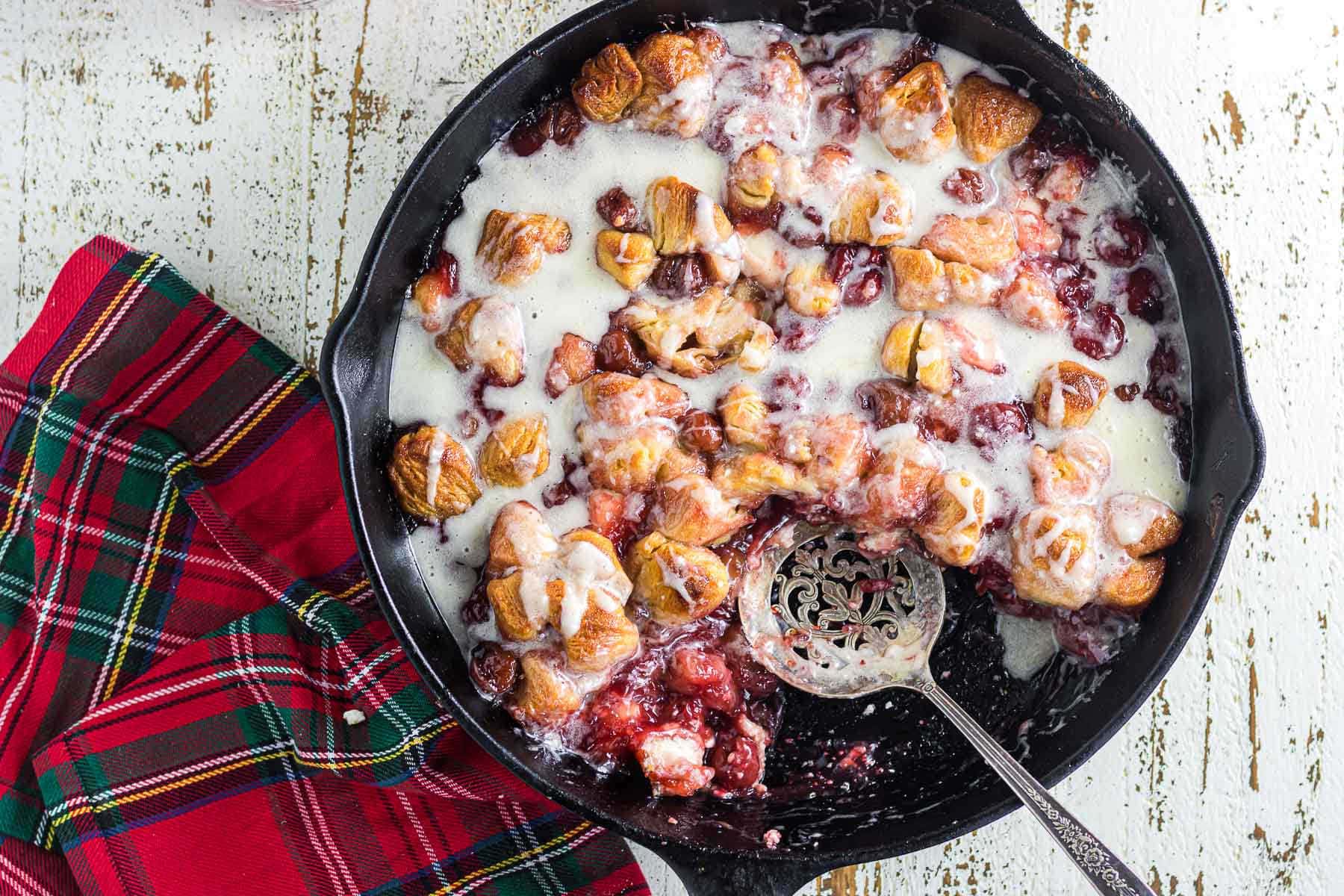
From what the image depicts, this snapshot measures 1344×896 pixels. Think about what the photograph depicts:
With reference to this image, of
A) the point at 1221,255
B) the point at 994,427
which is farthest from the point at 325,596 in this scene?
the point at 1221,255

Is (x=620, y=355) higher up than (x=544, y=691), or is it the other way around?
(x=620, y=355)

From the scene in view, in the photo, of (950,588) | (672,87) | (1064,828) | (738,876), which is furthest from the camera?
(950,588)

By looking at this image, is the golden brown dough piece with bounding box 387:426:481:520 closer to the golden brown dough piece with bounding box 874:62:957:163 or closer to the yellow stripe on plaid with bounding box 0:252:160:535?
the yellow stripe on plaid with bounding box 0:252:160:535

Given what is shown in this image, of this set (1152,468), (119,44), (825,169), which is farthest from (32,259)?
(1152,468)

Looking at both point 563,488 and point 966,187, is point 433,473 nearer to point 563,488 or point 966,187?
point 563,488

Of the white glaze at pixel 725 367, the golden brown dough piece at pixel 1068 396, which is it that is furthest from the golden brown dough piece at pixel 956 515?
the golden brown dough piece at pixel 1068 396

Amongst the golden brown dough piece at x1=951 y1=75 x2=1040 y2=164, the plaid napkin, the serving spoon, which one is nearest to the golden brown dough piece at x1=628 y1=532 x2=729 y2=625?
the serving spoon
